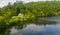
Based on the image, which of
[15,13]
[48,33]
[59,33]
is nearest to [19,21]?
[15,13]

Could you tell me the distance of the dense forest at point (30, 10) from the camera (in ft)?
9.15

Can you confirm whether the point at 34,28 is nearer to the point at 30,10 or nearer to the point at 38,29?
the point at 38,29

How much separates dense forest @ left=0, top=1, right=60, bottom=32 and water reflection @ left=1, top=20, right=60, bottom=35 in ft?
0.30

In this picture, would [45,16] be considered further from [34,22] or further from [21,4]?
[21,4]

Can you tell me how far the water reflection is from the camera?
2686mm

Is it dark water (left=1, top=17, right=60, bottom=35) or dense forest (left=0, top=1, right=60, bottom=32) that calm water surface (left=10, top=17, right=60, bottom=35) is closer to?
dark water (left=1, top=17, right=60, bottom=35)

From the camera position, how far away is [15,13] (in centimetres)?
280

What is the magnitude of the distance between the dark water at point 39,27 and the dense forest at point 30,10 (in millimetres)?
89

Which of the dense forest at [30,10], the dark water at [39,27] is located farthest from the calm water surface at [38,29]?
the dense forest at [30,10]

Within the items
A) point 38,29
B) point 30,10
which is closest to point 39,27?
point 38,29

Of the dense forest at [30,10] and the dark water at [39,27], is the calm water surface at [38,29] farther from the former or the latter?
the dense forest at [30,10]

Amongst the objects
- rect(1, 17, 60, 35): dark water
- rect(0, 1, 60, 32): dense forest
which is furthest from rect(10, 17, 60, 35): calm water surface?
rect(0, 1, 60, 32): dense forest

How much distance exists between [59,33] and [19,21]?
71 cm

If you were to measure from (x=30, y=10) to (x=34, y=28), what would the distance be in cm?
34
